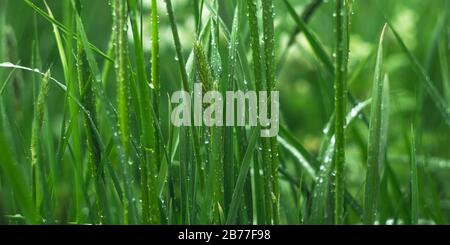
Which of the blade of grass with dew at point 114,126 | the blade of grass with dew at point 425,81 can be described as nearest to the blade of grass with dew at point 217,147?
the blade of grass with dew at point 114,126

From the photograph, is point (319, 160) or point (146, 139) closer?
point (146, 139)

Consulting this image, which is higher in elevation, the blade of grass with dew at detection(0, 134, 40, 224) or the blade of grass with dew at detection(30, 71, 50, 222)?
the blade of grass with dew at detection(30, 71, 50, 222)

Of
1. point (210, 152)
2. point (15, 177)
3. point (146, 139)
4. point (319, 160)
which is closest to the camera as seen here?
point (15, 177)

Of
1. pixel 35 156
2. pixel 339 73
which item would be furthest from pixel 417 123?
pixel 35 156

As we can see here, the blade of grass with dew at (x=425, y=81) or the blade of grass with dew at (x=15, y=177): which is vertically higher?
the blade of grass with dew at (x=425, y=81)

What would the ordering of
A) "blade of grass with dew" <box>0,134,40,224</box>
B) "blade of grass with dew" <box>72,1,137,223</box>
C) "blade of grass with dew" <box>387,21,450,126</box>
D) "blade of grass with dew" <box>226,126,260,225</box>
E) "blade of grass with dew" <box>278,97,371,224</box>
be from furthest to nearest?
1. "blade of grass with dew" <box>387,21,450,126</box>
2. "blade of grass with dew" <box>278,97,371,224</box>
3. "blade of grass with dew" <box>226,126,260,225</box>
4. "blade of grass with dew" <box>72,1,137,223</box>
5. "blade of grass with dew" <box>0,134,40,224</box>

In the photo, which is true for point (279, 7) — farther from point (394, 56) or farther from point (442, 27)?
point (442, 27)

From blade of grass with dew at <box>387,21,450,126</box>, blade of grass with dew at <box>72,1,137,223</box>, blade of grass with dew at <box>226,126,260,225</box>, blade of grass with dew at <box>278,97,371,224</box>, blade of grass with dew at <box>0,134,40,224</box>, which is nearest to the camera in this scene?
blade of grass with dew at <box>0,134,40,224</box>

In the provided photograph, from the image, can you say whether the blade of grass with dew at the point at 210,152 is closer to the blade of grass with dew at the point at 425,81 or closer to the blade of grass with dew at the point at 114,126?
the blade of grass with dew at the point at 114,126

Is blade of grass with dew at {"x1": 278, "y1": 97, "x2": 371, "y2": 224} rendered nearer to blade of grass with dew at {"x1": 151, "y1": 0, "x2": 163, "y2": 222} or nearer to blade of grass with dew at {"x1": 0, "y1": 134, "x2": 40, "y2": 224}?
blade of grass with dew at {"x1": 151, "y1": 0, "x2": 163, "y2": 222}

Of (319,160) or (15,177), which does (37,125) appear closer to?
(15,177)

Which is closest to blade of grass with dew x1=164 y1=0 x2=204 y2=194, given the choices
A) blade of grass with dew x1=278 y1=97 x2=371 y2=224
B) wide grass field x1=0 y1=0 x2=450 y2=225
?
wide grass field x1=0 y1=0 x2=450 y2=225

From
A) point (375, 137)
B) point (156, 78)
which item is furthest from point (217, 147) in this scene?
point (375, 137)

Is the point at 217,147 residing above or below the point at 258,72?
below
